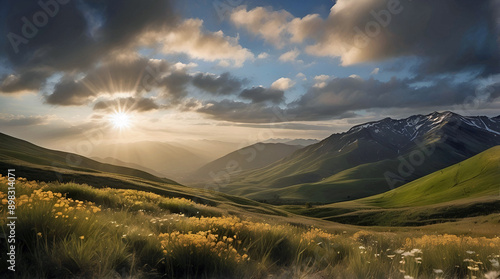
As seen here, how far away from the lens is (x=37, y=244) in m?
4.27

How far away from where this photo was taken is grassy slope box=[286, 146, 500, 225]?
7125cm

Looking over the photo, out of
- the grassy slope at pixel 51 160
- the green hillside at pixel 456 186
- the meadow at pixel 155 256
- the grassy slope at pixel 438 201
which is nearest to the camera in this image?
the meadow at pixel 155 256

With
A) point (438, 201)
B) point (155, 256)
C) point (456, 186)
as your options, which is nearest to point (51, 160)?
point (155, 256)

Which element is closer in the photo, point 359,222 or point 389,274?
point 389,274

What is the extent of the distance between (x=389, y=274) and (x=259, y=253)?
2737mm

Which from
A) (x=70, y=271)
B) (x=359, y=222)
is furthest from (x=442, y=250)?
(x=359, y=222)

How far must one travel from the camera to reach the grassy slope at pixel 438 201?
234ft

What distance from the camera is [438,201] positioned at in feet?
350

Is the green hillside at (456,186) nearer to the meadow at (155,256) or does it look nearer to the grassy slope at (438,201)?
the grassy slope at (438,201)

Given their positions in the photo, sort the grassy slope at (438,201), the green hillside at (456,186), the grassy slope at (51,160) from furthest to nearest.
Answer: the green hillside at (456,186) → the grassy slope at (438,201) → the grassy slope at (51,160)

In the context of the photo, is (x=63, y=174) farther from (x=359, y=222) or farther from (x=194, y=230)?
(x=359, y=222)

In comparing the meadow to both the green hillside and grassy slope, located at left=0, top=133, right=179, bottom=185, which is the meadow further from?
the green hillside

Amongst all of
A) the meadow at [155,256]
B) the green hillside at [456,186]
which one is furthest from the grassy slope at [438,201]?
the meadow at [155,256]

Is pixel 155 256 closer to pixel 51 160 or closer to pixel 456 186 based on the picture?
pixel 51 160
